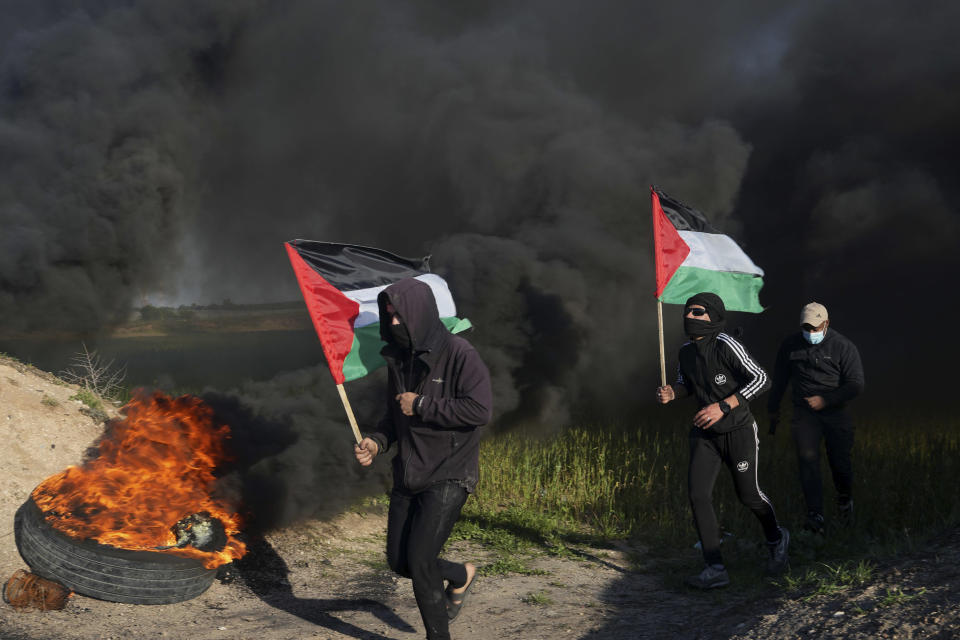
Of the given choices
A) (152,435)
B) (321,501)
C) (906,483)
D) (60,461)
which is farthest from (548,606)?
(60,461)

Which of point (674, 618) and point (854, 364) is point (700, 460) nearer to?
point (674, 618)

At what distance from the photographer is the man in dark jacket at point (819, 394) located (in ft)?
22.0

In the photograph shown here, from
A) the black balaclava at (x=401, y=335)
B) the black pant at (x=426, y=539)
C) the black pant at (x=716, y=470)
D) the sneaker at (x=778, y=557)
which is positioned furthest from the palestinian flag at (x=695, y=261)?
the black pant at (x=426, y=539)

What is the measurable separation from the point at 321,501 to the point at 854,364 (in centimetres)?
556

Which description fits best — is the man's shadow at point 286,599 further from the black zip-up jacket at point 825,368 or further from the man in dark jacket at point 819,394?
the black zip-up jacket at point 825,368

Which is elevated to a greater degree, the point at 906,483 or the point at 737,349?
the point at 737,349

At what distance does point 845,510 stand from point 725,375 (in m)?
2.74

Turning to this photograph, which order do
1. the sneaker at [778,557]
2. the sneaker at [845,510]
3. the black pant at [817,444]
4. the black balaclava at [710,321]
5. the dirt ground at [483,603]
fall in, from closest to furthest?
the dirt ground at [483,603] < the black balaclava at [710,321] < the sneaker at [778,557] < the black pant at [817,444] < the sneaker at [845,510]

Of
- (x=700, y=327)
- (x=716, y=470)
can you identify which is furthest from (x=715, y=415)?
(x=700, y=327)

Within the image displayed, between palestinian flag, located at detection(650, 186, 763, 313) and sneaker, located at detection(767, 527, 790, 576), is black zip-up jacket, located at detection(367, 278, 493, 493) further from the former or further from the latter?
palestinian flag, located at detection(650, 186, 763, 313)

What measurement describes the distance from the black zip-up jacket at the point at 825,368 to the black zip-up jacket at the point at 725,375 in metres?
1.65

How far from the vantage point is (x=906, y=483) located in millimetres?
8195

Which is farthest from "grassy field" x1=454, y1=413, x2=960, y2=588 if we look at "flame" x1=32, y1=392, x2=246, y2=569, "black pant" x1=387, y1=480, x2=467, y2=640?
"black pant" x1=387, y1=480, x2=467, y2=640

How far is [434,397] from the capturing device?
399 cm
